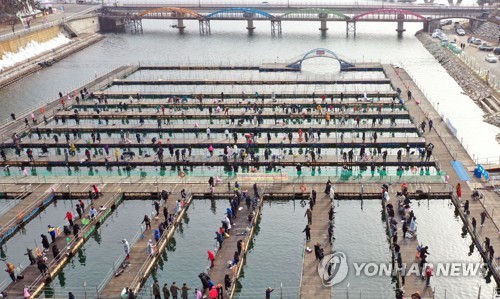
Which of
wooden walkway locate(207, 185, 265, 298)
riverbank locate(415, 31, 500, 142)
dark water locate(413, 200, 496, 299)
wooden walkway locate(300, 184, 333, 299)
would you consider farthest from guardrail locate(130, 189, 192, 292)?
riverbank locate(415, 31, 500, 142)

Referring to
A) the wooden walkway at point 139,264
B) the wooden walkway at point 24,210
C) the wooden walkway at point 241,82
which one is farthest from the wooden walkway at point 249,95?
the wooden walkway at point 139,264

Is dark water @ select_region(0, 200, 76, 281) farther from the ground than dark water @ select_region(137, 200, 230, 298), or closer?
farther from the ground

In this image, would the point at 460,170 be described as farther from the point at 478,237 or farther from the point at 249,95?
the point at 249,95

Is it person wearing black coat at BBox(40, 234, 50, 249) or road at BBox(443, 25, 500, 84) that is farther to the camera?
road at BBox(443, 25, 500, 84)

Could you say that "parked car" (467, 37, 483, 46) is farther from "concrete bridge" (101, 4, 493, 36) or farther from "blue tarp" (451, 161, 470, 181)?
"blue tarp" (451, 161, 470, 181)

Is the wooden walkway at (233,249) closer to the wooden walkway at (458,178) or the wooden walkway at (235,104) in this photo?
the wooden walkway at (458,178)
